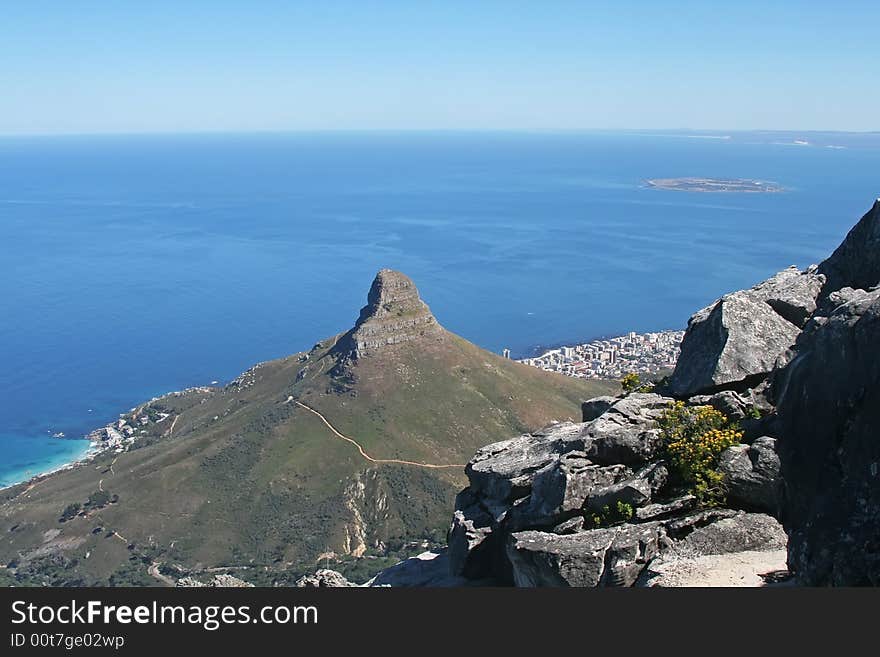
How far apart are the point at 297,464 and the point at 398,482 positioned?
1136cm

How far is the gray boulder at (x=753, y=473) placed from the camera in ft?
55.9

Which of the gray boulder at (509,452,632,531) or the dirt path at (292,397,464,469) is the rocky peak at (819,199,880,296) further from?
the dirt path at (292,397,464,469)

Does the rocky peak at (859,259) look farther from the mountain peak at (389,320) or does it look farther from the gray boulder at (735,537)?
the mountain peak at (389,320)

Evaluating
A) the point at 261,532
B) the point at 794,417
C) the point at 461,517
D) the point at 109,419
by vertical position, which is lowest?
the point at 109,419

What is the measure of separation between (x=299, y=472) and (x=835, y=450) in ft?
220

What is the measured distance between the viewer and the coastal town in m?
126

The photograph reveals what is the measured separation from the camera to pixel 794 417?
13617 mm

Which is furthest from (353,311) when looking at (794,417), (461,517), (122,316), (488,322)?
(794,417)

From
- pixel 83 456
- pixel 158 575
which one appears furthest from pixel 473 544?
pixel 83 456

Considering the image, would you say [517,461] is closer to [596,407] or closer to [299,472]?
[596,407]

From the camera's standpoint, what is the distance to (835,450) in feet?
41.5

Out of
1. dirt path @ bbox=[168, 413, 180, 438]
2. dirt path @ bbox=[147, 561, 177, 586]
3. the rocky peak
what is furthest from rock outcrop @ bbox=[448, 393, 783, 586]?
dirt path @ bbox=[168, 413, 180, 438]

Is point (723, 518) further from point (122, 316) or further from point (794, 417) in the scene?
point (122, 316)

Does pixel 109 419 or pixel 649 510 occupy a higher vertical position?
pixel 649 510
